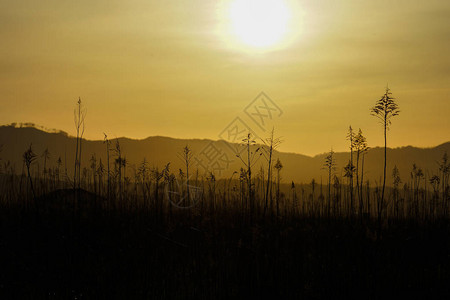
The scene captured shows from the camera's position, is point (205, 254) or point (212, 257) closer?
point (212, 257)

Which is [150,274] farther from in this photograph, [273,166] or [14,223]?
[273,166]

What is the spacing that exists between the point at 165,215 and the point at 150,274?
3.38 m

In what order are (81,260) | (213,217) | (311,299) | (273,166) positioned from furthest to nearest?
1. (273,166)
2. (213,217)
3. (81,260)
4. (311,299)

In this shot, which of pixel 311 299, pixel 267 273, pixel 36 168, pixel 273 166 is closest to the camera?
pixel 311 299

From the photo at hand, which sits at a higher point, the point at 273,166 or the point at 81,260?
the point at 273,166

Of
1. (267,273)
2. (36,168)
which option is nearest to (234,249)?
(267,273)

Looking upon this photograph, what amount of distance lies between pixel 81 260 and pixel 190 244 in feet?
6.40

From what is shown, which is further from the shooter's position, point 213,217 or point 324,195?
point 324,195

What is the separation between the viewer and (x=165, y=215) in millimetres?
10016

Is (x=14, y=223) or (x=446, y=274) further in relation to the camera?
(x=14, y=223)

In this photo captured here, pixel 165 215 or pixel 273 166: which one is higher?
pixel 273 166

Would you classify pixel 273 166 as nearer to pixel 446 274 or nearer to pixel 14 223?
pixel 446 274

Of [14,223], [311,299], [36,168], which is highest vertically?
[36,168]

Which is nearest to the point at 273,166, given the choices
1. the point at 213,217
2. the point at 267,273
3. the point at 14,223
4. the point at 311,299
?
the point at 213,217
